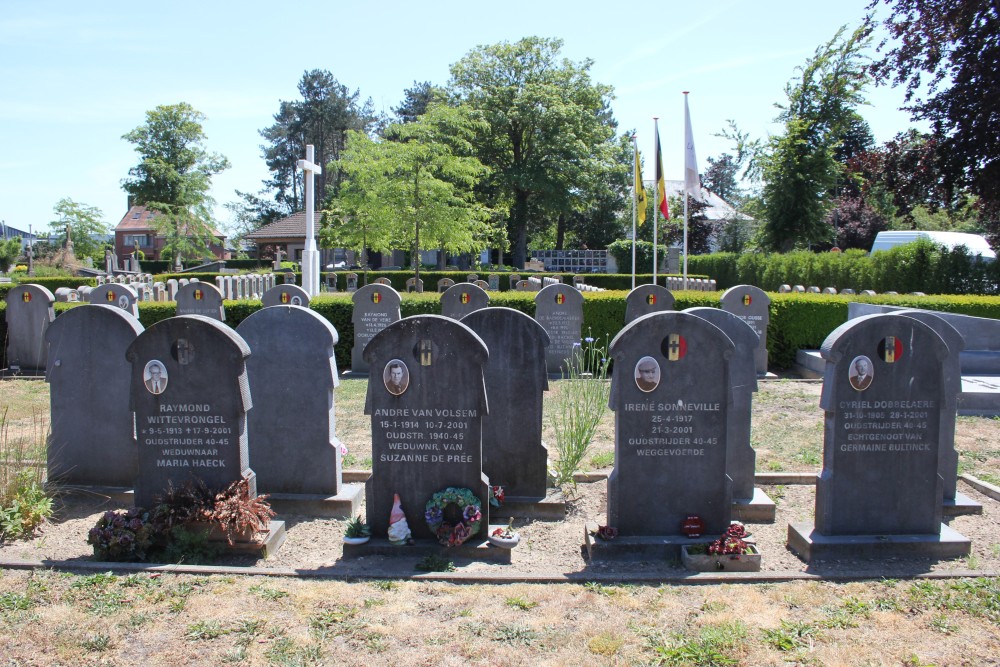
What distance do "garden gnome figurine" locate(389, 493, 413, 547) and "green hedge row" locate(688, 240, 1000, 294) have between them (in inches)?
799

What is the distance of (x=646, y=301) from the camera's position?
13.9 metres

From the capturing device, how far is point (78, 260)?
49.0 meters

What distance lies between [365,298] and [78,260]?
4423 cm

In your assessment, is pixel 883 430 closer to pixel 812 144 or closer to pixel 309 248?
pixel 309 248

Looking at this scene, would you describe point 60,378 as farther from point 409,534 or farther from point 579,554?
point 579,554

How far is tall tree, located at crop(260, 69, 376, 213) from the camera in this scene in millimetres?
61750

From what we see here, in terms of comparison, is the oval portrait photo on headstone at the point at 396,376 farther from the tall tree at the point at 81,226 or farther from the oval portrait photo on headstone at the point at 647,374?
the tall tree at the point at 81,226

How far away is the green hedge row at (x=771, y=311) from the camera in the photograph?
14016 millimetres

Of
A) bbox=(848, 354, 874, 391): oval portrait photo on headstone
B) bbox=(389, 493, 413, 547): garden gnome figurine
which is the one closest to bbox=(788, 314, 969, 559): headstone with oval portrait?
bbox=(848, 354, 874, 391): oval portrait photo on headstone

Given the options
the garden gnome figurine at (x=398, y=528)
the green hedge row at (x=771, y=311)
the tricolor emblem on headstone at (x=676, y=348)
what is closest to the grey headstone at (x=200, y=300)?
the green hedge row at (x=771, y=311)

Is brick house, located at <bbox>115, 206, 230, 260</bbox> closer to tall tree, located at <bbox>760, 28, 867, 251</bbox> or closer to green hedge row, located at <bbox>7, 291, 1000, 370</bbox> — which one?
tall tree, located at <bbox>760, 28, 867, 251</bbox>

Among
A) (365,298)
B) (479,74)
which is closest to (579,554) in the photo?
(365,298)

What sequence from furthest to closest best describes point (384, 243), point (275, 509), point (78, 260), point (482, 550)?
point (78, 260)
point (384, 243)
point (275, 509)
point (482, 550)

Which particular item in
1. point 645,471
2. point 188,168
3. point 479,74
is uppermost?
point 479,74
